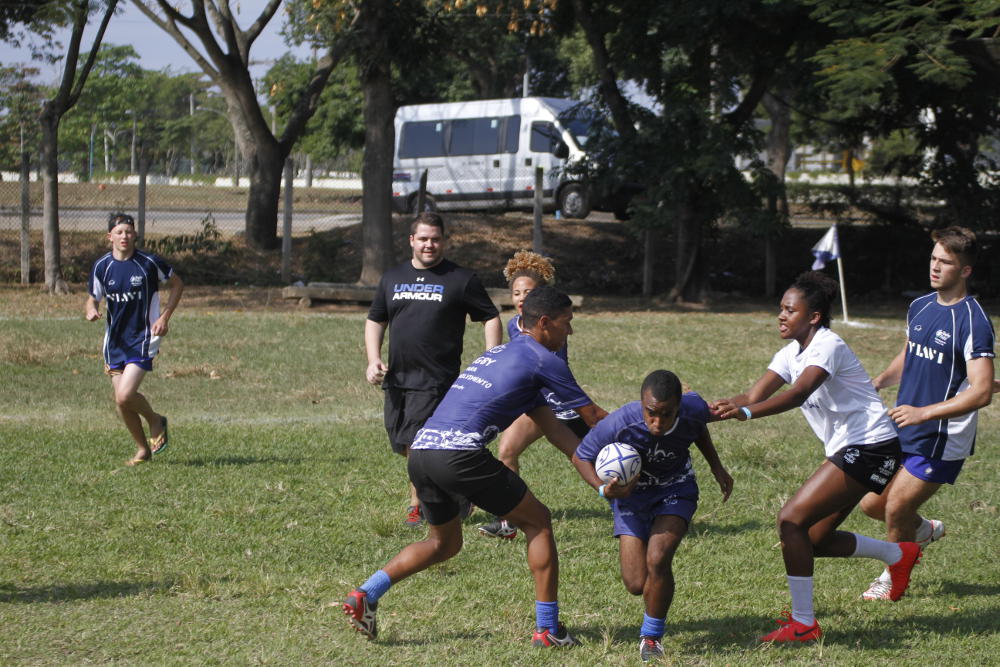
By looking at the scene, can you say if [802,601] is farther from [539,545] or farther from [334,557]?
[334,557]

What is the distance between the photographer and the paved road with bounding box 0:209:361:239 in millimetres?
24141

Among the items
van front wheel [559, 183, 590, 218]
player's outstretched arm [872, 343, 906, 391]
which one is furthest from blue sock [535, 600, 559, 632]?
van front wheel [559, 183, 590, 218]

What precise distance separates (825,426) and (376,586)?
7.54 feet

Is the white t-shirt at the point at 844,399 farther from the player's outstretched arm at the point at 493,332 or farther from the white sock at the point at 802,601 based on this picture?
the player's outstretched arm at the point at 493,332

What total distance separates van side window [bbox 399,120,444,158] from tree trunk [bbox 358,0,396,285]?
7352mm

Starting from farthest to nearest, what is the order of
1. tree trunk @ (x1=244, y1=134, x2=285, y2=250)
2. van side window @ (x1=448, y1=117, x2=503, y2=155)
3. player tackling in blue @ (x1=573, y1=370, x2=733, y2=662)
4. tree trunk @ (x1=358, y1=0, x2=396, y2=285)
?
van side window @ (x1=448, y1=117, x2=503, y2=155)
tree trunk @ (x1=244, y1=134, x2=285, y2=250)
tree trunk @ (x1=358, y1=0, x2=396, y2=285)
player tackling in blue @ (x1=573, y1=370, x2=733, y2=662)

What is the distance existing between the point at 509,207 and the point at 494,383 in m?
22.6

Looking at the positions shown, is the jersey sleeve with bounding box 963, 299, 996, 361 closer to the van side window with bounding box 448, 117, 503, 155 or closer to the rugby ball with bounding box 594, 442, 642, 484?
the rugby ball with bounding box 594, 442, 642, 484

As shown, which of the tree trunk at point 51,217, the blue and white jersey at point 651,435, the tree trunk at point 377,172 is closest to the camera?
the blue and white jersey at point 651,435

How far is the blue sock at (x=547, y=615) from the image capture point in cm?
512

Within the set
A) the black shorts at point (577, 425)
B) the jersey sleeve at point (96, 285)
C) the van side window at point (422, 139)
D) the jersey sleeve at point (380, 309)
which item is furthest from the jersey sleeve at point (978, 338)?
the van side window at point (422, 139)

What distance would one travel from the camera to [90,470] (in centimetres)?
843

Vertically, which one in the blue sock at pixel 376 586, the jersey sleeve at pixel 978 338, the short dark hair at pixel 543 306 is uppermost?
the short dark hair at pixel 543 306

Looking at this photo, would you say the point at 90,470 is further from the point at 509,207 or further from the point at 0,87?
the point at 509,207
